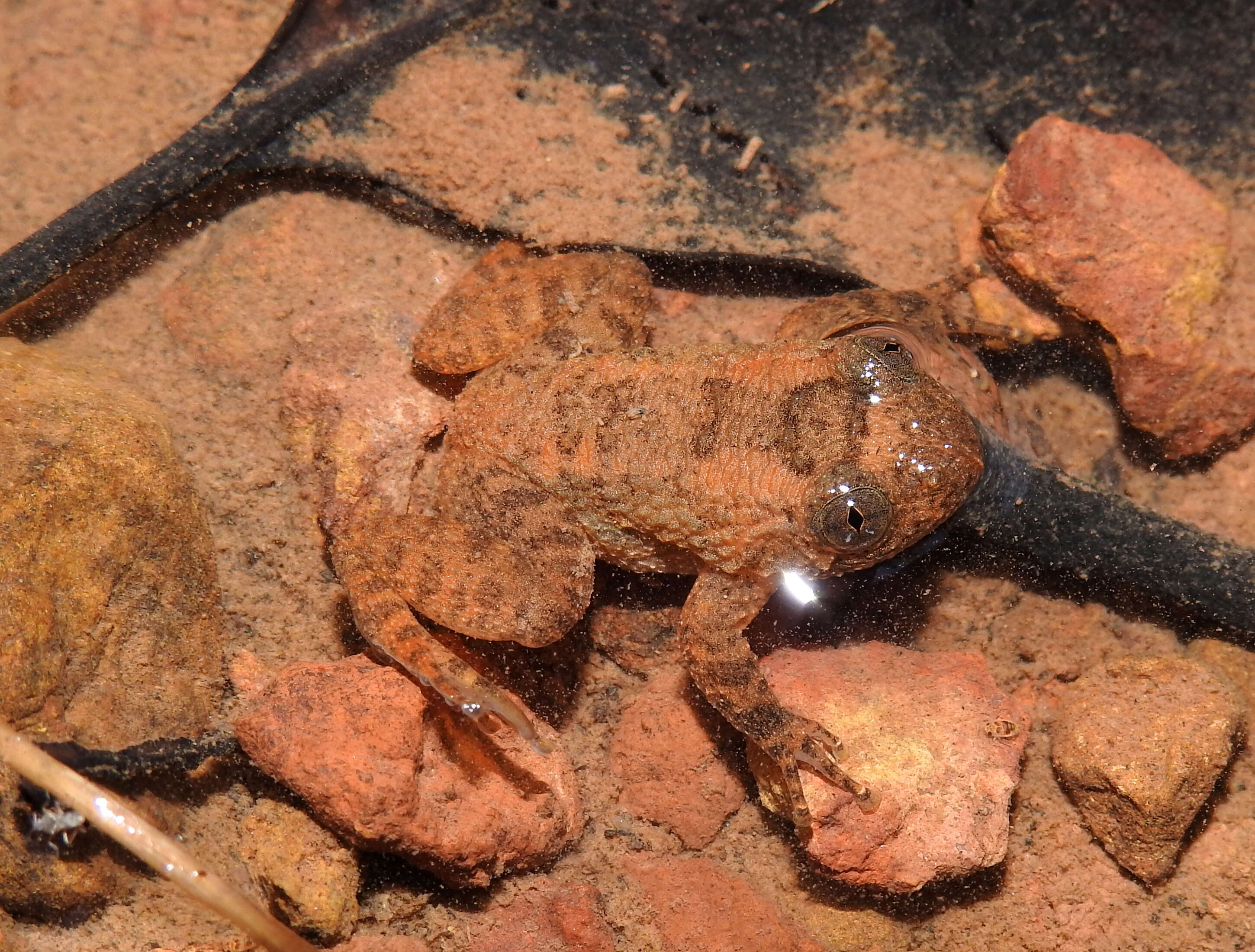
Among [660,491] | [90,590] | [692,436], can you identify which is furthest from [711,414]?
[90,590]

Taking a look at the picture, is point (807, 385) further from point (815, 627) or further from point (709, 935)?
point (709, 935)

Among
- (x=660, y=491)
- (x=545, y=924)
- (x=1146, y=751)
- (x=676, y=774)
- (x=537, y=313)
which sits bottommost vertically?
(x=545, y=924)

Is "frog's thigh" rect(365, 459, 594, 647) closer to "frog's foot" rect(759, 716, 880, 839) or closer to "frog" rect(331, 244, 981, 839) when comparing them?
"frog" rect(331, 244, 981, 839)

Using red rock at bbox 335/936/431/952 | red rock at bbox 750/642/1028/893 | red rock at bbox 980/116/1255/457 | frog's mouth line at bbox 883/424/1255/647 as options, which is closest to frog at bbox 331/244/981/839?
red rock at bbox 750/642/1028/893

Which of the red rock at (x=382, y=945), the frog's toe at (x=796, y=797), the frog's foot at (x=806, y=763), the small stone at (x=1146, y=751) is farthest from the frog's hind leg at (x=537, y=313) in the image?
the small stone at (x=1146, y=751)

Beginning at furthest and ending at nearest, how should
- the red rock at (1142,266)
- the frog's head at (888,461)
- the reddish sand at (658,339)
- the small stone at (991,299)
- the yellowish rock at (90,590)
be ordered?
the small stone at (991,299)
the red rock at (1142,266)
the reddish sand at (658,339)
the frog's head at (888,461)
the yellowish rock at (90,590)

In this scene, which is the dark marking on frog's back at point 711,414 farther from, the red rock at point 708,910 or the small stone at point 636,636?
the red rock at point 708,910

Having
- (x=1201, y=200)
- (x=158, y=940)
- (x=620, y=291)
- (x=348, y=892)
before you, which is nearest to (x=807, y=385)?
(x=620, y=291)

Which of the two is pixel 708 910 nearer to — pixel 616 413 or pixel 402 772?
pixel 402 772
